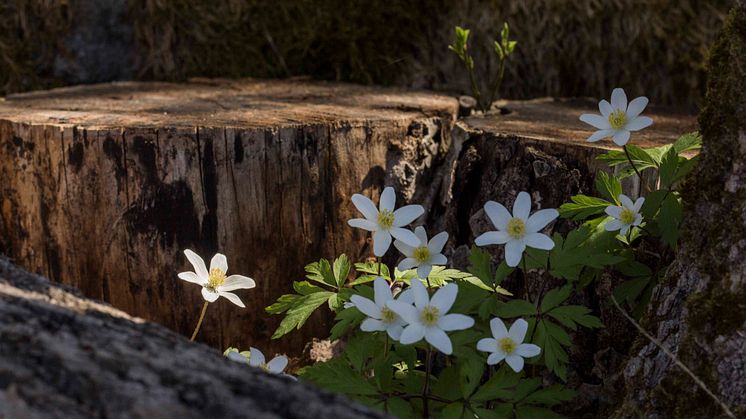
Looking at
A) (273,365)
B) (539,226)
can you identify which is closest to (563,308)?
(539,226)

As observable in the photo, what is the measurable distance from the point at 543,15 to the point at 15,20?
2376mm

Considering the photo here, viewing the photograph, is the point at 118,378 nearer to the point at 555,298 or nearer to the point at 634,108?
the point at 555,298

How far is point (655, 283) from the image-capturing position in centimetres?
202

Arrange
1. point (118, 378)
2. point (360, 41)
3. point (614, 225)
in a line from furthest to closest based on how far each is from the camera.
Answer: point (360, 41) → point (614, 225) → point (118, 378)

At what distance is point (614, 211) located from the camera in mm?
1867

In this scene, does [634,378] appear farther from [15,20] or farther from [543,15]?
[15,20]

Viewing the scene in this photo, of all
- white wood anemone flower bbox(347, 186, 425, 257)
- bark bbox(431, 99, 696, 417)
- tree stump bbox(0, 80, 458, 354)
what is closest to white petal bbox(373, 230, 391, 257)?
white wood anemone flower bbox(347, 186, 425, 257)

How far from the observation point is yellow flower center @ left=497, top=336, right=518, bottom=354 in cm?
171

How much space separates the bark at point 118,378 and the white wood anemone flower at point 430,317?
1.25 feet

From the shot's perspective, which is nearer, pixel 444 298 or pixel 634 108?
pixel 444 298

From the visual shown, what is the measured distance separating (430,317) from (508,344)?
8.6 inches

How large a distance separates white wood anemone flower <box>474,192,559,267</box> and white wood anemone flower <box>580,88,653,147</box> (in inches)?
9.6

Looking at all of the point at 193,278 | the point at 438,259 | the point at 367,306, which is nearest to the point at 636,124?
the point at 438,259

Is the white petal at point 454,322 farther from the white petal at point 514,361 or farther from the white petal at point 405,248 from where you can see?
the white petal at point 405,248
